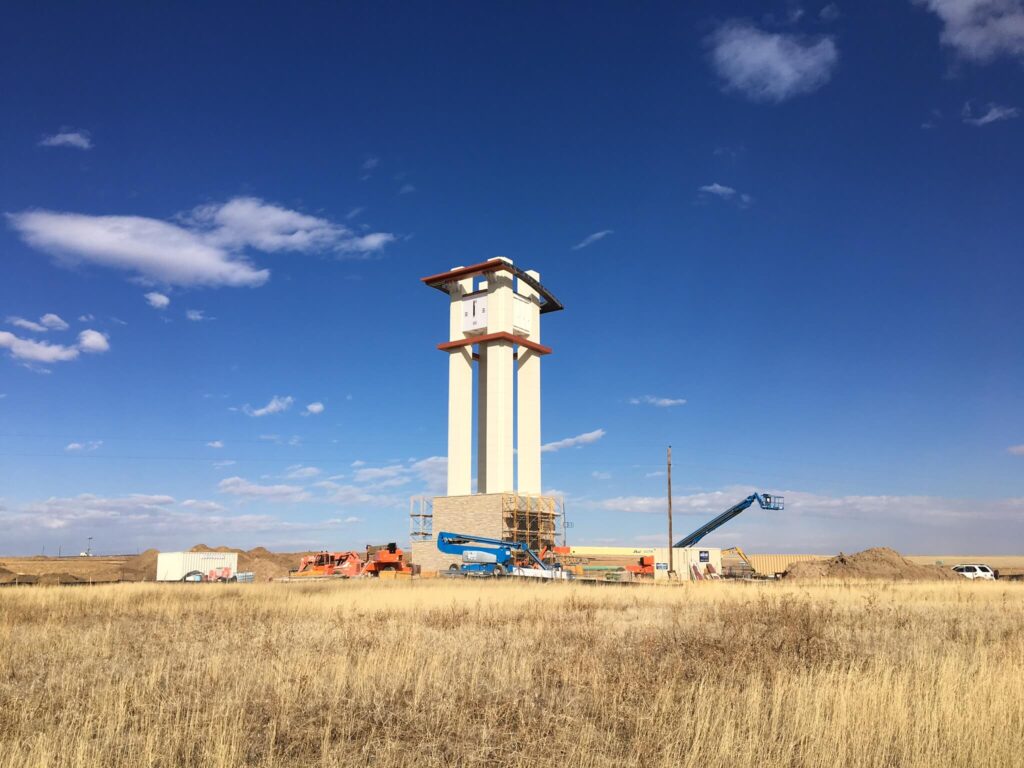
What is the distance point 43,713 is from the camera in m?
8.58

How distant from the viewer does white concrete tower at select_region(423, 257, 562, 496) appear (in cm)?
5603

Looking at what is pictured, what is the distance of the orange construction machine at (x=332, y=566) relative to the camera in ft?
152

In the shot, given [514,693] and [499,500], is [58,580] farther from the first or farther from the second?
[514,693]

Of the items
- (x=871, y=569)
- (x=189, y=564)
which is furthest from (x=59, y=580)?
(x=871, y=569)

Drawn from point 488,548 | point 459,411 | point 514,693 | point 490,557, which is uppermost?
point 459,411

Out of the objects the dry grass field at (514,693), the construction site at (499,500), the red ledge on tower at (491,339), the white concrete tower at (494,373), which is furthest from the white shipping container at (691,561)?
the dry grass field at (514,693)

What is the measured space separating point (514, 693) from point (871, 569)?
50064 mm

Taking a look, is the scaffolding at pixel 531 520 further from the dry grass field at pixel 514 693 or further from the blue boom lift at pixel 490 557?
the dry grass field at pixel 514 693

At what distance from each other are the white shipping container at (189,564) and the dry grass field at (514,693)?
4094 cm

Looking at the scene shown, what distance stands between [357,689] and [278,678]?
1.16 meters

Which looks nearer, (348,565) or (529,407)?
(348,565)

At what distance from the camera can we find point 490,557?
4384 cm

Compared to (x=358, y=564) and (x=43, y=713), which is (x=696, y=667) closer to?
(x=43, y=713)

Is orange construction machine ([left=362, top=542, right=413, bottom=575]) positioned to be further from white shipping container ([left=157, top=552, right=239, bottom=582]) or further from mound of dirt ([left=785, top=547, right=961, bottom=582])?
mound of dirt ([left=785, top=547, right=961, bottom=582])
